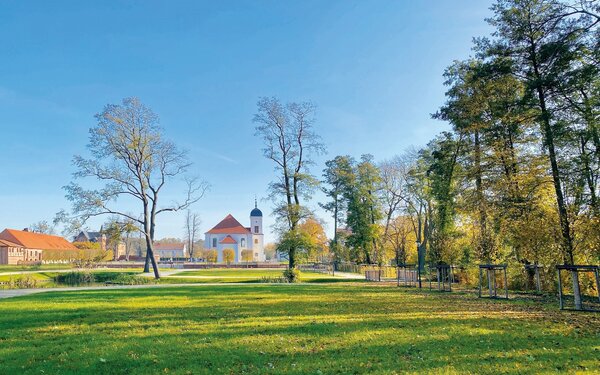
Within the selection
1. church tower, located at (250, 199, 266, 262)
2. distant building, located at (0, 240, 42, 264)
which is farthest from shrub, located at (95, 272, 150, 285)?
church tower, located at (250, 199, 266, 262)

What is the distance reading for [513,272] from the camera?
57.4 feet

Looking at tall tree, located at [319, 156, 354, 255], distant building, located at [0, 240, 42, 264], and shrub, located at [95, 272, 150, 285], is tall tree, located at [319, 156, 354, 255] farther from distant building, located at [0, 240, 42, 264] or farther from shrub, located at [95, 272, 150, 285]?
distant building, located at [0, 240, 42, 264]

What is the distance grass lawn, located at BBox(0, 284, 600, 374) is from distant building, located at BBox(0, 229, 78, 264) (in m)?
55.2

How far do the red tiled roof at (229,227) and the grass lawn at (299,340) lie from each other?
251 feet

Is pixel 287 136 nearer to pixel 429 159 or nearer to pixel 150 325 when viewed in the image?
pixel 429 159

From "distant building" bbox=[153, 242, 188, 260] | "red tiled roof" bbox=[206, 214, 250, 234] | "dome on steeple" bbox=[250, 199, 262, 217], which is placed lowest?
"distant building" bbox=[153, 242, 188, 260]

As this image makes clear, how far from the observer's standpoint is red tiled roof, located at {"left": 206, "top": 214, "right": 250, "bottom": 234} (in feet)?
284

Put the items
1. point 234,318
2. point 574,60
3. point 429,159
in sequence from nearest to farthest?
point 234,318 → point 574,60 → point 429,159

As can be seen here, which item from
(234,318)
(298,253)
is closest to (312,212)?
(298,253)

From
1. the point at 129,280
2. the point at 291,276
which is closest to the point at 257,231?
the point at 129,280

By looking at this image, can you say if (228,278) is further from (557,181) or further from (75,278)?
(557,181)

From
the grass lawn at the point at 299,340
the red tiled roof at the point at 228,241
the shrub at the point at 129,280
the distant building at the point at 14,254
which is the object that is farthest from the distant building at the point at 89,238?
the grass lawn at the point at 299,340

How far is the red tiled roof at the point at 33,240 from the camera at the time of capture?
6350 centimetres

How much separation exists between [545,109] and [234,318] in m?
13.5
